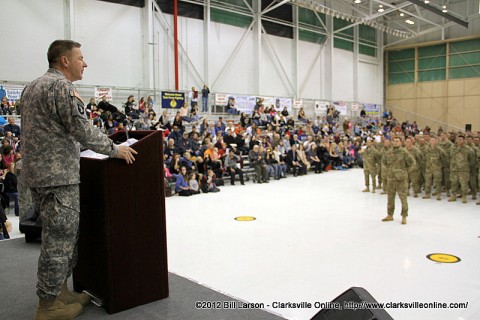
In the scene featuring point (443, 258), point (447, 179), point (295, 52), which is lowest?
point (443, 258)

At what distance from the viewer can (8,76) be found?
40.4ft

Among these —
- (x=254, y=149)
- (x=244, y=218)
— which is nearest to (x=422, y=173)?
A: (x=254, y=149)

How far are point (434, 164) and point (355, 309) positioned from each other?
870 cm

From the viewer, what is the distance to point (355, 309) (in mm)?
1628

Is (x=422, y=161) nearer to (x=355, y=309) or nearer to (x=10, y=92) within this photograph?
(x=355, y=309)

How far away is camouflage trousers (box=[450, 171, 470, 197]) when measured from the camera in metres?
8.66

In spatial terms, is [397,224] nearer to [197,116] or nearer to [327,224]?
[327,224]

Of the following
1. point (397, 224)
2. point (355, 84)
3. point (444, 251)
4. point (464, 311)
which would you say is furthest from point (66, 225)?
point (355, 84)

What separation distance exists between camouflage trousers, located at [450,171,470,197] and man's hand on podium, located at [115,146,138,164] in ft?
27.3

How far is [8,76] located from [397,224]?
12.1 m

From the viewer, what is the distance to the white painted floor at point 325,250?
3.75 metres

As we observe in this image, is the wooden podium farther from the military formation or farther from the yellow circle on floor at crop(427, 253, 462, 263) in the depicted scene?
the military formation

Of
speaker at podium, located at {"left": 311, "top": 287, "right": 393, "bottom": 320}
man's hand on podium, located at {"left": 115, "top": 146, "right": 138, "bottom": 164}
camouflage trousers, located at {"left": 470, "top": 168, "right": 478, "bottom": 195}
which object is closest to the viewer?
speaker at podium, located at {"left": 311, "top": 287, "right": 393, "bottom": 320}

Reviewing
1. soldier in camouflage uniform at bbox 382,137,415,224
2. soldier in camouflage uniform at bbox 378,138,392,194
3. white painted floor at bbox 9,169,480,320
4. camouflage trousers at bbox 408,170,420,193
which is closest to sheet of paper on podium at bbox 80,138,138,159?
white painted floor at bbox 9,169,480,320
